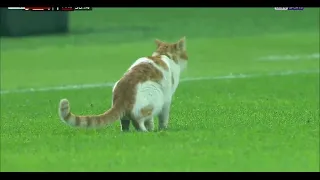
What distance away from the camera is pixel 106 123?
12359mm

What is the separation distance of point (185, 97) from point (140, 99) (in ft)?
22.4

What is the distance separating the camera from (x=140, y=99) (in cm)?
1251

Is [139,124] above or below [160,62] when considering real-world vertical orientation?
below

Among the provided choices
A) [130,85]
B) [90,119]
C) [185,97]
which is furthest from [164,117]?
[185,97]

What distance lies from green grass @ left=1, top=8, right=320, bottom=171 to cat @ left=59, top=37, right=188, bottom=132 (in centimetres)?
21

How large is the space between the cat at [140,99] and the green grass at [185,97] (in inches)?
8.3

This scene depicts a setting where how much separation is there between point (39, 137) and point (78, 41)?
70.1ft

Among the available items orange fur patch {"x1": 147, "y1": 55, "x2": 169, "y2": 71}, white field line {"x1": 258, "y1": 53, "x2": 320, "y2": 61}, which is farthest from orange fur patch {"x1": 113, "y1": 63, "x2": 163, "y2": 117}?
white field line {"x1": 258, "y1": 53, "x2": 320, "y2": 61}

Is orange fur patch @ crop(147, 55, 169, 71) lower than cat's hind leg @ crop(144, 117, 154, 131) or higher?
higher

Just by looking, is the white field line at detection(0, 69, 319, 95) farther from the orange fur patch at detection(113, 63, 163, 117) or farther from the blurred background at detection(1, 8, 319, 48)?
the orange fur patch at detection(113, 63, 163, 117)

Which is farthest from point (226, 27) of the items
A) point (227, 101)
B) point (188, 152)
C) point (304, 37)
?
point (188, 152)

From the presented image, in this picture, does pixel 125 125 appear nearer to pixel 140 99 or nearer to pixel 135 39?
pixel 140 99

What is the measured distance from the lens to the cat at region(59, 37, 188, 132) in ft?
40.5
